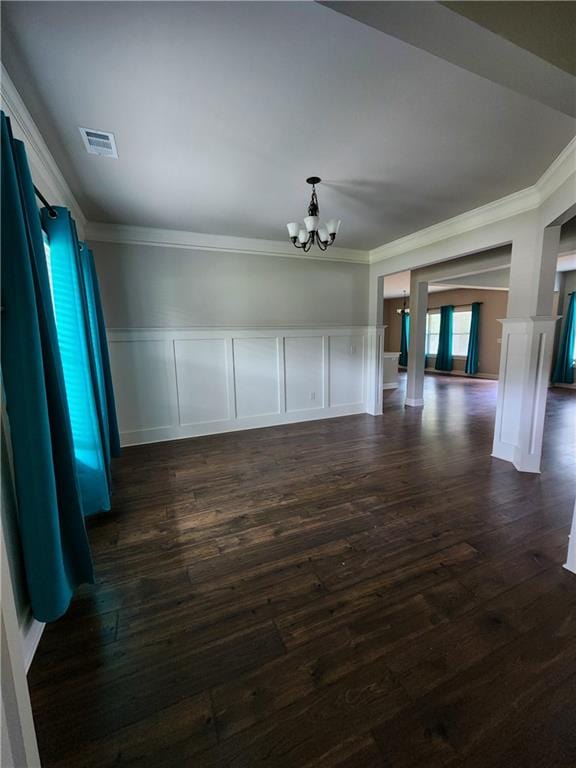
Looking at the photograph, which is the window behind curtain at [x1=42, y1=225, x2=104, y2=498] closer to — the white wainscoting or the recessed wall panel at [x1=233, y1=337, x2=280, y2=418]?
the white wainscoting

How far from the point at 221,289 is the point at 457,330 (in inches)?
321

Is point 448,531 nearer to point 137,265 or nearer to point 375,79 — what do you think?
point 375,79

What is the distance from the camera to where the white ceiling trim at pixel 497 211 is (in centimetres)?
221

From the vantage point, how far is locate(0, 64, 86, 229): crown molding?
1.48 meters

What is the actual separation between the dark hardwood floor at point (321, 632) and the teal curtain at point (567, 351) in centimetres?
594

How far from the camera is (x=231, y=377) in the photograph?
4168mm

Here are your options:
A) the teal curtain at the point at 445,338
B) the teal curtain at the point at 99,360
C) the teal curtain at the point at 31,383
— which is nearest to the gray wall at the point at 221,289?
the teal curtain at the point at 99,360

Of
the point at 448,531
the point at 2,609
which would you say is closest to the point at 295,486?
the point at 448,531

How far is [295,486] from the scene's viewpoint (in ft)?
8.87

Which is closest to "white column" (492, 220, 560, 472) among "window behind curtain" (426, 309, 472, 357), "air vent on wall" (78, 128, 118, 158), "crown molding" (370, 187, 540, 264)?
"crown molding" (370, 187, 540, 264)

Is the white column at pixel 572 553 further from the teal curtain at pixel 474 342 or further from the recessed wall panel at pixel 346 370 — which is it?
the teal curtain at pixel 474 342

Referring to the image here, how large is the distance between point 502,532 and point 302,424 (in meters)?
2.83

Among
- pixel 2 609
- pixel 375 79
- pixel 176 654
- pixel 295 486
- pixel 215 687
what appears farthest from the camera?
pixel 295 486

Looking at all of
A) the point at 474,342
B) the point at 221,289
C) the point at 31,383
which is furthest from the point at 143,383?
the point at 474,342
